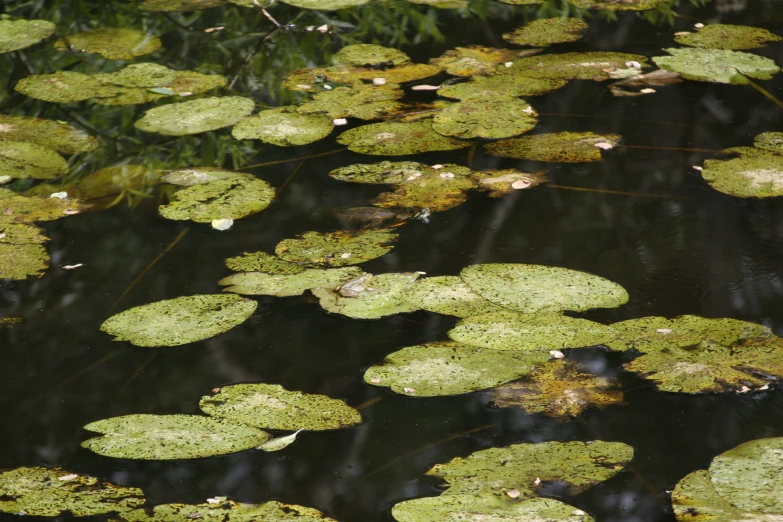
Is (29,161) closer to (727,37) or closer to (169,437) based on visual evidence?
(169,437)

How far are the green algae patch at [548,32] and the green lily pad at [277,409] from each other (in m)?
2.16

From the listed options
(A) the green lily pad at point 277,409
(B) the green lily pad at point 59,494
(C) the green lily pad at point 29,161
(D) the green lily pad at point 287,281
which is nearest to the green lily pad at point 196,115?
(C) the green lily pad at point 29,161

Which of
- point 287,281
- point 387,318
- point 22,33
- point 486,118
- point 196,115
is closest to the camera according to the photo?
point 387,318

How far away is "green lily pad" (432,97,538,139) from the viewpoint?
2893mm

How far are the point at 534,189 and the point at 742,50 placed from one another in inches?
53.4

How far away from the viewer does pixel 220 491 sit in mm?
1691

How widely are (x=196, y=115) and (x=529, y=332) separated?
1.61 metres

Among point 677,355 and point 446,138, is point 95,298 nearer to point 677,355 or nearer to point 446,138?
point 446,138

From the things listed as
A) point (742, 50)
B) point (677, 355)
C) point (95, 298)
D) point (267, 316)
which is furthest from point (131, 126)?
point (742, 50)

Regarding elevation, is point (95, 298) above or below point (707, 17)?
below

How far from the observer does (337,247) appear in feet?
7.79

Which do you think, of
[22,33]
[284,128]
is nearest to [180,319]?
[284,128]

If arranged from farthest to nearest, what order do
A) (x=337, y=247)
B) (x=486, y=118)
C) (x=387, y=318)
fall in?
(x=486, y=118) → (x=337, y=247) → (x=387, y=318)

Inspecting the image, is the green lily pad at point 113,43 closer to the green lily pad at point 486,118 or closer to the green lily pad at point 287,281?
the green lily pad at point 486,118
